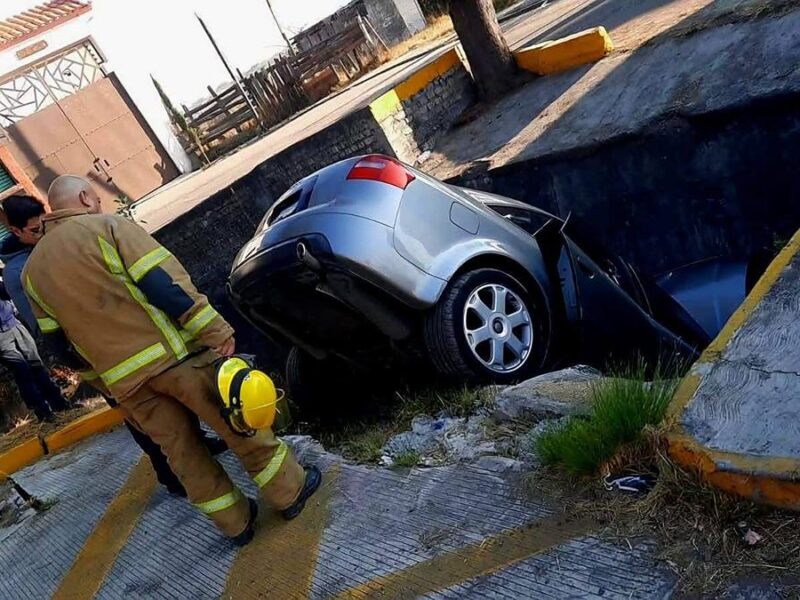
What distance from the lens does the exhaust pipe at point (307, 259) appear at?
3.45m

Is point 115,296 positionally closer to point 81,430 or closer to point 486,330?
point 486,330

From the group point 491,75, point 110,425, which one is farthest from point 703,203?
point 110,425

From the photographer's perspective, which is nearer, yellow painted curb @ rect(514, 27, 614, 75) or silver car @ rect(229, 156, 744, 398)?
silver car @ rect(229, 156, 744, 398)

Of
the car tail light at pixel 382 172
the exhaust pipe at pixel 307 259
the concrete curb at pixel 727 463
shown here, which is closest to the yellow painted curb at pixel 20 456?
the exhaust pipe at pixel 307 259

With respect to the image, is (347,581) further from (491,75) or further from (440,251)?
(491,75)

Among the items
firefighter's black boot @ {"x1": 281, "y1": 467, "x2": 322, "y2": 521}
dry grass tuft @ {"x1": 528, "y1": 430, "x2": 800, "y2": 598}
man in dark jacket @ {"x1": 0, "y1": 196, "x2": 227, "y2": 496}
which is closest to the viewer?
dry grass tuft @ {"x1": 528, "y1": 430, "x2": 800, "y2": 598}

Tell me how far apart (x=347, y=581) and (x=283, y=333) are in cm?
165

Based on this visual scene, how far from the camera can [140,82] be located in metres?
19.7

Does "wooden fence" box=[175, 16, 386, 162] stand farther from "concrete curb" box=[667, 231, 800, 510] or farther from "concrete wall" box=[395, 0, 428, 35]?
"concrete curb" box=[667, 231, 800, 510]

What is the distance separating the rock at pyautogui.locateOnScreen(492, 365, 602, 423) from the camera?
2.99m

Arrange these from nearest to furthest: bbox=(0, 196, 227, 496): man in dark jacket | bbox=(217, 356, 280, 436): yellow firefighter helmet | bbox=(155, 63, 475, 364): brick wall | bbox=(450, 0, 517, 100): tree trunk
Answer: bbox=(217, 356, 280, 436): yellow firefighter helmet, bbox=(0, 196, 227, 496): man in dark jacket, bbox=(155, 63, 475, 364): brick wall, bbox=(450, 0, 517, 100): tree trunk

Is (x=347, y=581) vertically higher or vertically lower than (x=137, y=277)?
lower

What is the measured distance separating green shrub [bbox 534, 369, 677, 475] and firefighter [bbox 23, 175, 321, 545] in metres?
1.26

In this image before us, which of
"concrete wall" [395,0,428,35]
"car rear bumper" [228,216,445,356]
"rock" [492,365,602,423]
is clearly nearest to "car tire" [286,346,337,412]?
"car rear bumper" [228,216,445,356]
